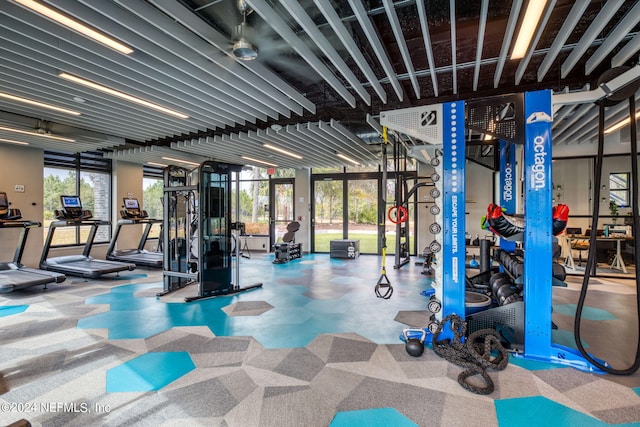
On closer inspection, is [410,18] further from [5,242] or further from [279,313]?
[5,242]

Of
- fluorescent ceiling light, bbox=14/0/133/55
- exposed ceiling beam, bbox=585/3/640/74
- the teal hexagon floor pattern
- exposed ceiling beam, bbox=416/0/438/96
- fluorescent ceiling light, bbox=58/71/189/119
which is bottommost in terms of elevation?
the teal hexagon floor pattern

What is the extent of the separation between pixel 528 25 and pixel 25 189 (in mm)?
10275

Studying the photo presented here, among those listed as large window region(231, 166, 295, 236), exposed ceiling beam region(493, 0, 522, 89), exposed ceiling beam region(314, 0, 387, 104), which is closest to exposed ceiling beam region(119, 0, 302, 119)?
exposed ceiling beam region(314, 0, 387, 104)

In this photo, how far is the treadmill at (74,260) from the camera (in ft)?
22.5

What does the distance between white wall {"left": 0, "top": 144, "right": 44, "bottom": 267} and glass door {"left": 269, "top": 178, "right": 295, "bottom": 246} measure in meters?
6.50

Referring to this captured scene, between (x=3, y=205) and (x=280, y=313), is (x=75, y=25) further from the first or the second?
(x=3, y=205)

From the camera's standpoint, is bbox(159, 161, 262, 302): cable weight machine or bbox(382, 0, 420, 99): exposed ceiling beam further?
bbox(159, 161, 262, 302): cable weight machine

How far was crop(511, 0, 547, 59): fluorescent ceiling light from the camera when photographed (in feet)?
8.82

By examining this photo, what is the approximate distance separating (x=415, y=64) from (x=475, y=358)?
3628 mm

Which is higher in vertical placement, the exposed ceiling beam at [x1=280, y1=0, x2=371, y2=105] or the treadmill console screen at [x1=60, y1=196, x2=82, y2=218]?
the exposed ceiling beam at [x1=280, y1=0, x2=371, y2=105]

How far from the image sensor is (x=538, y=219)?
3047mm

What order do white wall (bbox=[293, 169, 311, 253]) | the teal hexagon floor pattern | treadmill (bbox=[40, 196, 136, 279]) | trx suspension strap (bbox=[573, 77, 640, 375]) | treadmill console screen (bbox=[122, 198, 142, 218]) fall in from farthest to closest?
white wall (bbox=[293, 169, 311, 253]) → treadmill console screen (bbox=[122, 198, 142, 218]) → treadmill (bbox=[40, 196, 136, 279]) → the teal hexagon floor pattern → trx suspension strap (bbox=[573, 77, 640, 375])

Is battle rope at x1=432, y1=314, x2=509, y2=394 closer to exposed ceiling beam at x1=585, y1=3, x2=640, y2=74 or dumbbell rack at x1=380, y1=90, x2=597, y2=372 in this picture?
dumbbell rack at x1=380, y1=90, x2=597, y2=372

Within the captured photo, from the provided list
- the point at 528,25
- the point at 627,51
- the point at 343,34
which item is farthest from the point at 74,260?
the point at 627,51
